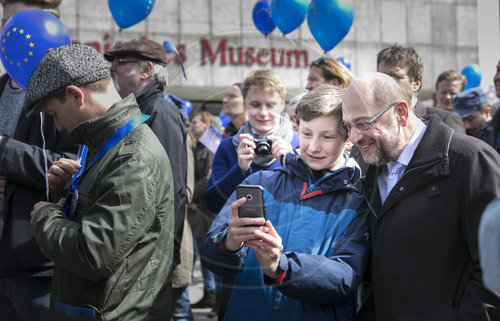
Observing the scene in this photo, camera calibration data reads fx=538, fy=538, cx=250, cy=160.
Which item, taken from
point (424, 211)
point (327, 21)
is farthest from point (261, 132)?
point (327, 21)

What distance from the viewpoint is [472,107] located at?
17.9 feet

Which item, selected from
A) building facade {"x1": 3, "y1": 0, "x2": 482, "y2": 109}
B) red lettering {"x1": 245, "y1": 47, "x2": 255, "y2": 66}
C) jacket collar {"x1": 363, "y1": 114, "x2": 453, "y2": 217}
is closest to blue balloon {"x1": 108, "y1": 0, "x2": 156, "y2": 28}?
building facade {"x1": 3, "y1": 0, "x2": 482, "y2": 109}

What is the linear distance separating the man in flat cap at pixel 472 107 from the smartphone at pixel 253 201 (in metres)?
4.12

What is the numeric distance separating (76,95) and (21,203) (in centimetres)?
89

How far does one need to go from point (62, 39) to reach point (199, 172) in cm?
348

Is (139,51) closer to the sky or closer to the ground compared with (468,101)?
closer to the sky

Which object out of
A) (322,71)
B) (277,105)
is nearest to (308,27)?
(322,71)

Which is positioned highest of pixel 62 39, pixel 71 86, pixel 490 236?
pixel 62 39

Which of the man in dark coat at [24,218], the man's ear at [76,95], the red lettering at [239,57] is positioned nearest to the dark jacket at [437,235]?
the red lettering at [239,57]

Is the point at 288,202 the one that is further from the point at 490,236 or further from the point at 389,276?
the point at 490,236

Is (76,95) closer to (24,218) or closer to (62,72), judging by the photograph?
(62,72)

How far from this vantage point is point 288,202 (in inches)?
83.9

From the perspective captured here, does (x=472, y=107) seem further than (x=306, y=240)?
Yes

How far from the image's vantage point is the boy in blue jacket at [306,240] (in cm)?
195
